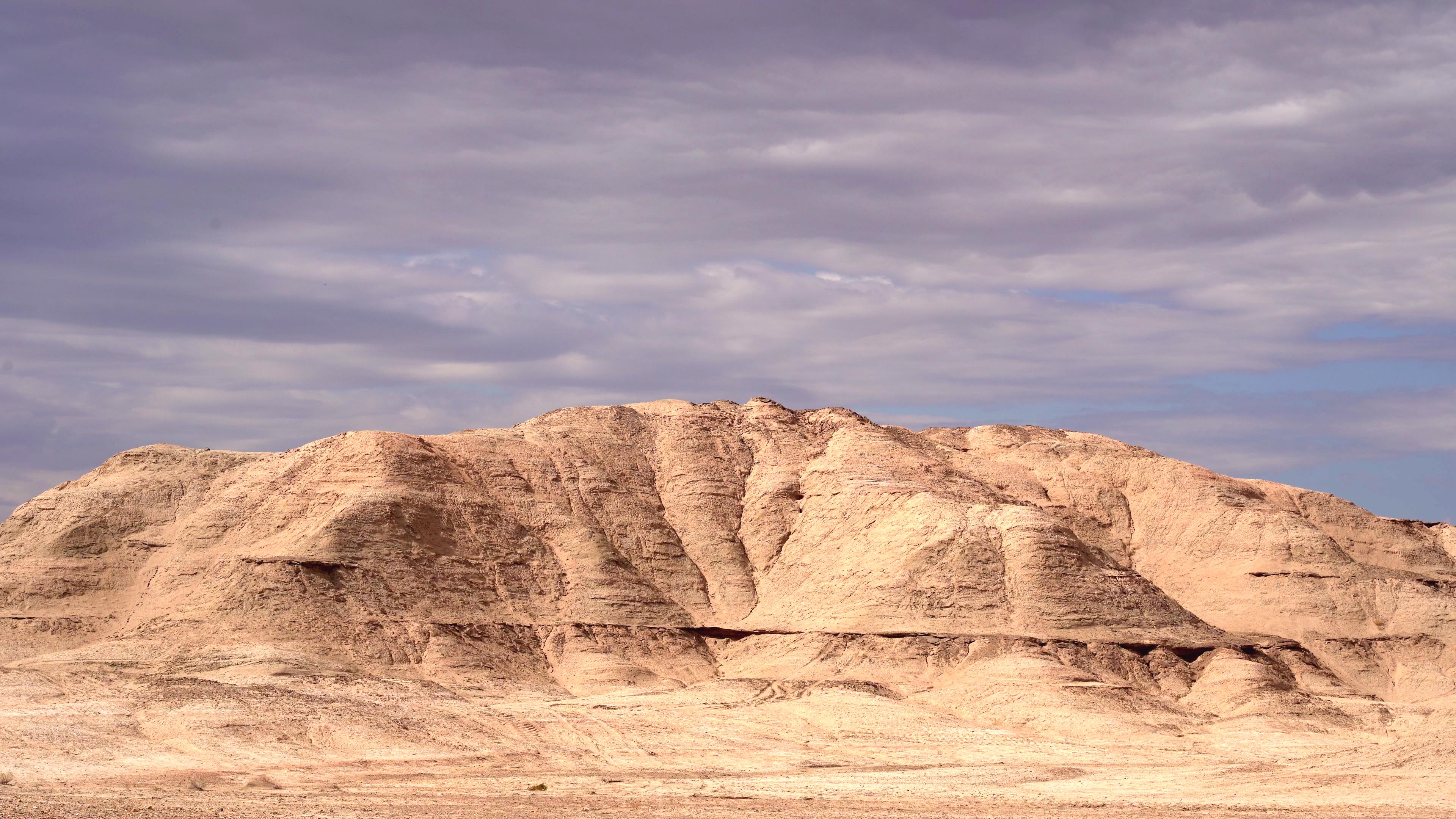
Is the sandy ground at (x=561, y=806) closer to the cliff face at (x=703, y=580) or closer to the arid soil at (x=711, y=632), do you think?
the arid soil at (x=711, y=632)

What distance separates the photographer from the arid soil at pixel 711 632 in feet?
135

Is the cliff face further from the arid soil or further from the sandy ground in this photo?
the sandy ground

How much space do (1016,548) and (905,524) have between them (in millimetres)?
5086

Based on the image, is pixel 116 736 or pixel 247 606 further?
pixel 247 606

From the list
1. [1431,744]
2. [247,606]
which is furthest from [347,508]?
[1431,744]

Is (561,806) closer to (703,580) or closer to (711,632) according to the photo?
(711,632)

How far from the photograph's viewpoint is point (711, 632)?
2630 inches

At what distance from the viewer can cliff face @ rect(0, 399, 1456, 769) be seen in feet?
195

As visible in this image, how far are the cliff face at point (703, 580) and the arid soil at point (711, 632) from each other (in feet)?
0.61

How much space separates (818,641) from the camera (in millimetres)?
62844

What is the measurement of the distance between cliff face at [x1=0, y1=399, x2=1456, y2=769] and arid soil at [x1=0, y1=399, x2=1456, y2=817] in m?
0.19

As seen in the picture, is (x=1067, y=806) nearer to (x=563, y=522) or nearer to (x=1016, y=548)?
(x=1016, y=548)

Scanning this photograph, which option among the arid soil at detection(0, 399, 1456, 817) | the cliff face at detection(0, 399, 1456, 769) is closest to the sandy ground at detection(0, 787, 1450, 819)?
the arid soil at detection(0, 399, 1456, 817)

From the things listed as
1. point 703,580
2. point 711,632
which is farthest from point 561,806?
point 703,580
